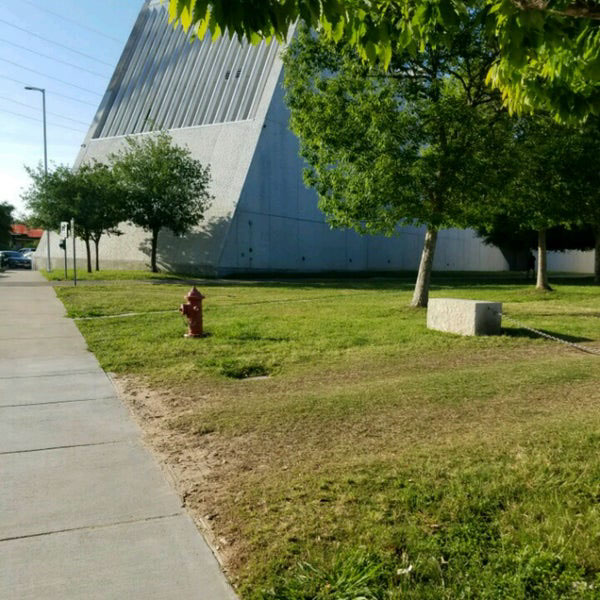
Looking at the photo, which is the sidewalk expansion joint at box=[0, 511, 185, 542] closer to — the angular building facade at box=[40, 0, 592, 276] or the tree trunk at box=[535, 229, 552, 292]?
the tree trunk at box=[535, 229, 552, 292]

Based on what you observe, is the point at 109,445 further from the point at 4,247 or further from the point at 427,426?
the point at 4,247

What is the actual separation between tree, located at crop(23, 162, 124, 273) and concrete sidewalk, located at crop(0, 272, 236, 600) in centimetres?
2771

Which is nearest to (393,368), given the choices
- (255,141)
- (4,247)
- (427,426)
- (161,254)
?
(427,426)

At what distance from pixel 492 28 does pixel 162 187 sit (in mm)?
30845

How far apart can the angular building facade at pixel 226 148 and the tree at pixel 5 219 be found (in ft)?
108

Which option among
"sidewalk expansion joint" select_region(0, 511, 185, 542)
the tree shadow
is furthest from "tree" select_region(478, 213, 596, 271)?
"sidewalk expansion joint" select_region(0, 511, 185, 542)

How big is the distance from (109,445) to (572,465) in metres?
3.49

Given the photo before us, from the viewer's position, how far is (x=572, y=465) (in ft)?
13.5

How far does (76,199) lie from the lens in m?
31.9

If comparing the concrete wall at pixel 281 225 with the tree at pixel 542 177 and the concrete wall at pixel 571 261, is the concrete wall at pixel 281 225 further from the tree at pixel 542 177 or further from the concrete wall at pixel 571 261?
the concrete wall at pixel 571 261

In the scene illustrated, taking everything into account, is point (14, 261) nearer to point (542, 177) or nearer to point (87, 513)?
point (542, 177)

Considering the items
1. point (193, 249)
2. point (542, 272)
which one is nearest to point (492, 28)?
point (542, 272)

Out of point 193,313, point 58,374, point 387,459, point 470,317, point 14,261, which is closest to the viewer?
A: point 387,459

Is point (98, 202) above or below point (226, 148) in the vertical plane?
below
